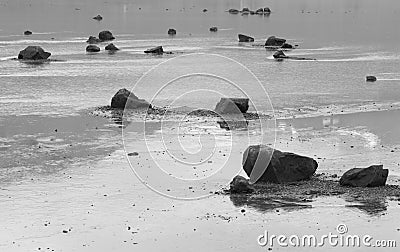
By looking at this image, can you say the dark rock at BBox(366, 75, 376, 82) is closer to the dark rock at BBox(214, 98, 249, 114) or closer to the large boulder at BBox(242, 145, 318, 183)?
the dark rock at BBox(214, 98, 249, 114)

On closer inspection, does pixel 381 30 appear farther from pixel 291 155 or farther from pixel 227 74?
pixel 291 155

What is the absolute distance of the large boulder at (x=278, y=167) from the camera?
41.7 meters

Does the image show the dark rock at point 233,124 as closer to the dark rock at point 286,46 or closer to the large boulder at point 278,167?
the large boulder at point 278,167

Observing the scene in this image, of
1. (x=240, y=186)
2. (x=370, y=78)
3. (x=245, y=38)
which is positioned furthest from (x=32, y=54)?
(x=240, y=186)

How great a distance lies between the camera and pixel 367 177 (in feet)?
133

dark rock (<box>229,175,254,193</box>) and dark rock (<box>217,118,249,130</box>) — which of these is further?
dark rock (<box>217,118,249,130</box>)

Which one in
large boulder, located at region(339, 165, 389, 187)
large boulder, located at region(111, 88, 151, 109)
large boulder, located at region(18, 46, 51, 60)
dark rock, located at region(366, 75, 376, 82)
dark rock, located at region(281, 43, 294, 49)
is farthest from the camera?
dark rock, located at region(281, 43, 294, 49)

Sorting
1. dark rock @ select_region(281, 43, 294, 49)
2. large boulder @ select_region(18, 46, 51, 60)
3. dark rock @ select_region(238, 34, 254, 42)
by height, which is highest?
large boulder @ select_region(18, 46, 51, 60)

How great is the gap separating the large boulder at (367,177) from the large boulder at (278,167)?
2.32 meters

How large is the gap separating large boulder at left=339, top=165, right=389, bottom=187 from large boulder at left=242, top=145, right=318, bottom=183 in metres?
2.32

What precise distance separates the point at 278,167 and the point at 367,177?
176 inches

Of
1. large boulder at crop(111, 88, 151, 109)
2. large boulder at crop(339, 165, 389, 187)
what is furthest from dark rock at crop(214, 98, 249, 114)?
large boulder at crop(339, 165, 389, 187)

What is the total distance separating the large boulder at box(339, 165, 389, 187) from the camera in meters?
40.6

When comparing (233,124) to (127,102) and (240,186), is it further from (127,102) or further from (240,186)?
(240,186)
